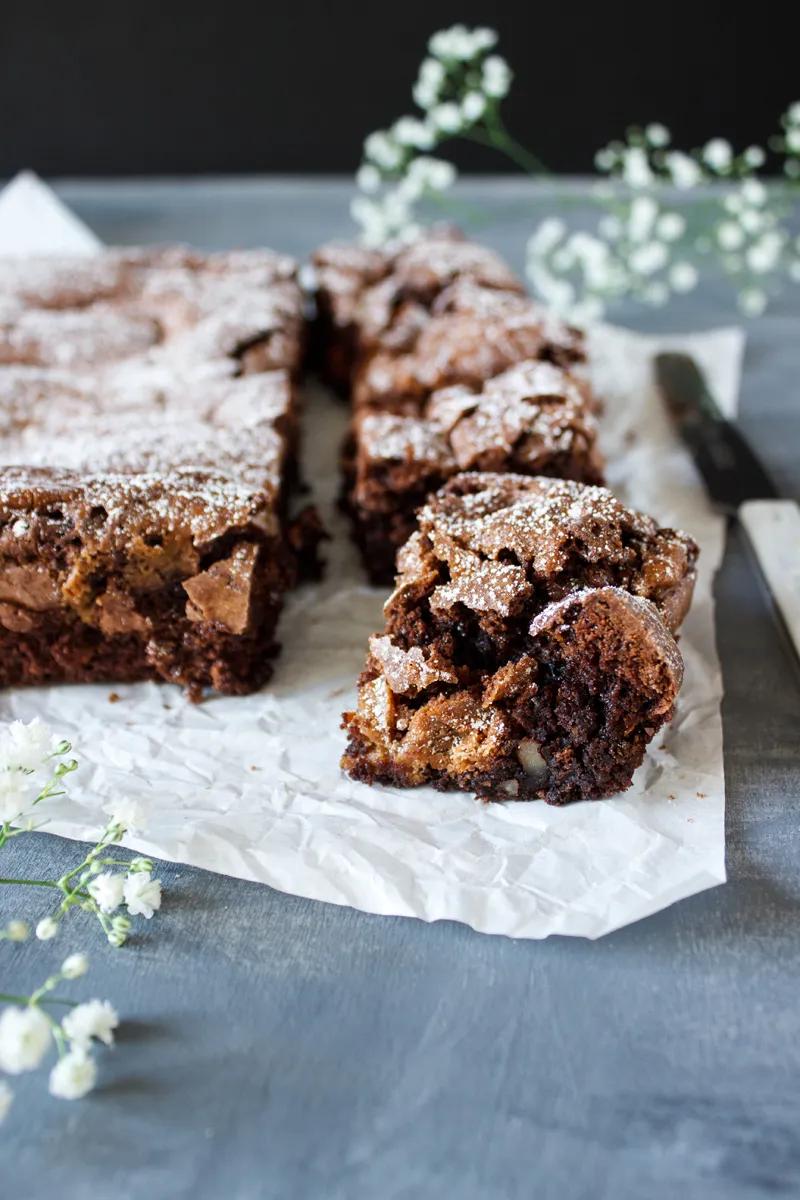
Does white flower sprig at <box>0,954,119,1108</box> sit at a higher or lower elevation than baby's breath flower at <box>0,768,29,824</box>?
lower

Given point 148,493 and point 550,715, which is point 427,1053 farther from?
point 148,493

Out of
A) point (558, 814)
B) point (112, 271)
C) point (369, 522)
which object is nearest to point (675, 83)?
point (112, 271)

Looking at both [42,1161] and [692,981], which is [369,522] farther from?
[42,1161]

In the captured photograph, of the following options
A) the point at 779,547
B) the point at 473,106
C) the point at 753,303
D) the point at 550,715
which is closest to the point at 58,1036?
the point at 550,715

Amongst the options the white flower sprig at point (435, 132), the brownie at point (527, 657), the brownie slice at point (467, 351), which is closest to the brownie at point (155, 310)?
the brownie slice at point (467, 351)

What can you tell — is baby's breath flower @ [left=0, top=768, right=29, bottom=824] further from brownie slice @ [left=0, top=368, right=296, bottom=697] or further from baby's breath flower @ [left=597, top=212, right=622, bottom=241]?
baby's breath flower @ [left=597, top=212, right=622, bottom=241]

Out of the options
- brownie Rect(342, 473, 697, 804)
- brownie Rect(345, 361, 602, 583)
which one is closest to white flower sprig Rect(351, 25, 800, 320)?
brownie Rect(345, 361, 602, 583)
